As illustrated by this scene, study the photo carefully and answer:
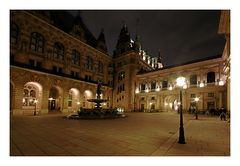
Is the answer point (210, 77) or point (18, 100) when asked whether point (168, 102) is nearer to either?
point (210, 77)

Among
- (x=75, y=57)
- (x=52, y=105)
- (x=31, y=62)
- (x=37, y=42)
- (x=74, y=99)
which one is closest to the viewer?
(x=31, y=62)

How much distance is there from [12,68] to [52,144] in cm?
1912

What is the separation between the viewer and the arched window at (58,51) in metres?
29.0

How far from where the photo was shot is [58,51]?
29625 millimetres

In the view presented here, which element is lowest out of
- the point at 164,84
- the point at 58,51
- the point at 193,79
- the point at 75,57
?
the point at 164,84

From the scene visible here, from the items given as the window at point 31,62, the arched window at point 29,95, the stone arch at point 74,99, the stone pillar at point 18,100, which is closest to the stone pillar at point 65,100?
the stone arch at point 74,99

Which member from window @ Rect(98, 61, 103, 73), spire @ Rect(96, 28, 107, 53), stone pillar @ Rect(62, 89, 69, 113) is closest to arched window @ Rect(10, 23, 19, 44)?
stone pillar @ Rect(62, 89, 69, 113)

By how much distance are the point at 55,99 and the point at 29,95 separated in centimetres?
579

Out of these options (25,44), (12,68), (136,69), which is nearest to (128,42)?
(136,69)

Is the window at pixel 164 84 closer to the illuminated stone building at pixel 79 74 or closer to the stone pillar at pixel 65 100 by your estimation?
the illuminated stone building at pixel 79 74

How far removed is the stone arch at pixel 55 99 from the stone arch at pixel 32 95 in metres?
3.49

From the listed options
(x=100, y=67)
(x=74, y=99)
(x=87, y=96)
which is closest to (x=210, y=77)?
(x=100, y=67)
